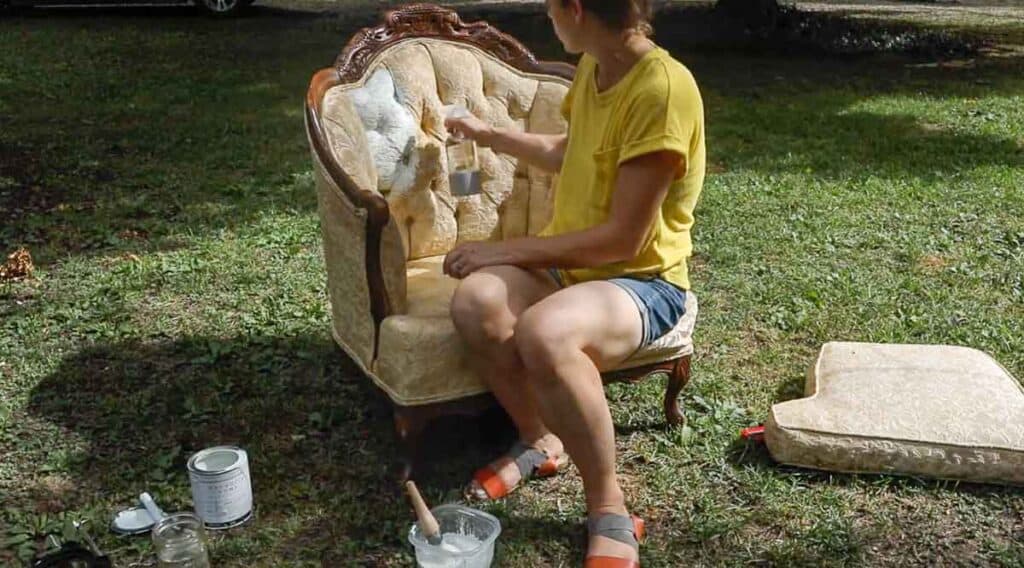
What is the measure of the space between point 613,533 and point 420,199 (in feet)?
4.14

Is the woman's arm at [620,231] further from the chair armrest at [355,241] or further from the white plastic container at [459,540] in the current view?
the white plastic container at [459,540]

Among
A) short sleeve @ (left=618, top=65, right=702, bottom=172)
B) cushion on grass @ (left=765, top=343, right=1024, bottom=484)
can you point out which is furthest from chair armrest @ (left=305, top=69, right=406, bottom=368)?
cushion on grass @ (left=765, top=343, right=1024, bottom=484)

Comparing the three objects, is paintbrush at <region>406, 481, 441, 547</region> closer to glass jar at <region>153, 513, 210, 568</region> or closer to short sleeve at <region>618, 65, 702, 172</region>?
glass jar at <region>153, 513, 210, 568</region>

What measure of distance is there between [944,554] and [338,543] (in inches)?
60.0

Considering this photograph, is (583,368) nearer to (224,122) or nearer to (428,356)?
(428,356)

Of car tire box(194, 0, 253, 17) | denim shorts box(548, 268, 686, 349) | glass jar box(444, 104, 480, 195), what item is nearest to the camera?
denim shorts box(548, 268, 686, 349)

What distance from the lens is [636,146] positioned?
2.49 m

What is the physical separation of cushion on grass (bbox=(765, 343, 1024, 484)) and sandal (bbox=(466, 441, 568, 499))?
2.09ft

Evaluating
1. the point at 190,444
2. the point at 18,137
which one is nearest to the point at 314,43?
the point at 18,137

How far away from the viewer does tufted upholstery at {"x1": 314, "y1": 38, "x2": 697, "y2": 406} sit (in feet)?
9.14

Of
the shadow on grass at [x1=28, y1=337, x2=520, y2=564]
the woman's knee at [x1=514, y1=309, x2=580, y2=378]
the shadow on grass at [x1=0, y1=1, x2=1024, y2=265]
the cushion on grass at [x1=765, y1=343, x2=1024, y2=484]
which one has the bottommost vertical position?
the shadow on grass at [x1=28, y1=337, x2=520, y2=564]

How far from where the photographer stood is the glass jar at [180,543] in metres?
2.47

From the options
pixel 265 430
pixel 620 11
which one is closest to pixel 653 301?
pixel 620 11

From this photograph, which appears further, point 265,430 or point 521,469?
point 265,430
